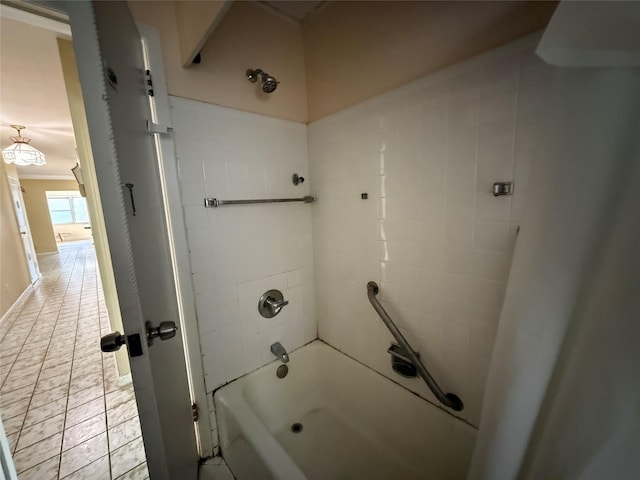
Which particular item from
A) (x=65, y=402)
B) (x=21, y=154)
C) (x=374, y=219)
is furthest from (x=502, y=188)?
(x=21, y=154)

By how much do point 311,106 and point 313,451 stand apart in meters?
1.99

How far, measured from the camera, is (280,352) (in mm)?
1414

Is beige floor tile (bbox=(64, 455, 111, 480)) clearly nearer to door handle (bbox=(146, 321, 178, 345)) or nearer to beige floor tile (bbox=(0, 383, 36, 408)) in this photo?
beige floor tile (bbox=(0, 383, 36, 408))

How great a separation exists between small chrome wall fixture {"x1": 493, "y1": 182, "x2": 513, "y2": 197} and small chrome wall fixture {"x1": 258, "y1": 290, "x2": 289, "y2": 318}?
113cm

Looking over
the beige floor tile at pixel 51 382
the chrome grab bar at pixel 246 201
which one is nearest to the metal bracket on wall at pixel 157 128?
the chrome grab bar at pixel 246 201

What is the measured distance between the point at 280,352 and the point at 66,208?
1161 centimetres

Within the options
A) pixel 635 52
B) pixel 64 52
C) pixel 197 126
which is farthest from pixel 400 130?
pixel 64 52

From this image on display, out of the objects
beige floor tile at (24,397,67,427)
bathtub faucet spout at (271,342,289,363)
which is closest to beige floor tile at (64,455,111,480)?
beige floor tile at (24,397,67,427)

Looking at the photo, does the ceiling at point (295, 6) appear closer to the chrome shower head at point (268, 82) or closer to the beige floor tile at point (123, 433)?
the chrome shower head at point (268, 82)

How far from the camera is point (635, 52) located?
0.40 m

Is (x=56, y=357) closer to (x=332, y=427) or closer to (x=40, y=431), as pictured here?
(x=40, y=431)

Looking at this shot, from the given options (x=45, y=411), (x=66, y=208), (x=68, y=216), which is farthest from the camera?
(x=68, y=216)

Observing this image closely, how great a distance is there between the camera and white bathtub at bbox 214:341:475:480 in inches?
39.4

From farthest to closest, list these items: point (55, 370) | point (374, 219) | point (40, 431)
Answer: point (55, 370) → point (40, 431) → point (374, 219)
